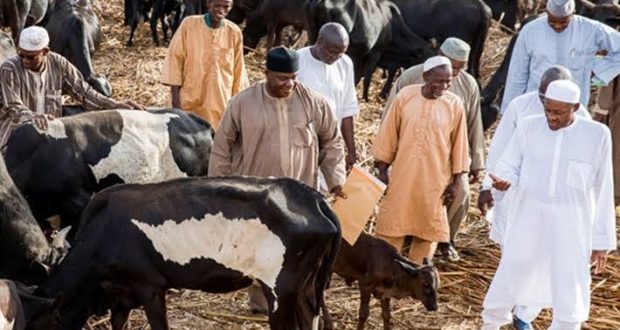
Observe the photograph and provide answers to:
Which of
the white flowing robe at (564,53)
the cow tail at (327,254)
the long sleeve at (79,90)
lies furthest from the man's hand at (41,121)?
the white flowing robe at (564,53)

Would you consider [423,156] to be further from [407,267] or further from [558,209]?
[558,209]

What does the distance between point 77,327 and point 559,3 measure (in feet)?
14.9

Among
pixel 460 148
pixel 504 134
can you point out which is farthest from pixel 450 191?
pixel 504 134

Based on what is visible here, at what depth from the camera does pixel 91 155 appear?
24.9 ft

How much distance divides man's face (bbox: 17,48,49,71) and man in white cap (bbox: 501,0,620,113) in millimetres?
3560

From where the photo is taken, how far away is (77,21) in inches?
486

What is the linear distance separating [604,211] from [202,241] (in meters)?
2.41

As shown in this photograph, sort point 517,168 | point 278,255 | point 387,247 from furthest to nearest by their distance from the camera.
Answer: point 387,247 < point 517,168 < point 278,255

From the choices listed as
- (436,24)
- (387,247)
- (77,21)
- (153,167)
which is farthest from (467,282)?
(436,24)

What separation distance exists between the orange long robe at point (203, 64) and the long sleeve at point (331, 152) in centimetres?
202

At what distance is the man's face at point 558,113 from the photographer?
20.4 ft

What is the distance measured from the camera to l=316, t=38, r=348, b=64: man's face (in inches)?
306

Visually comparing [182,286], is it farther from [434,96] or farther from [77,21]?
[77,21]

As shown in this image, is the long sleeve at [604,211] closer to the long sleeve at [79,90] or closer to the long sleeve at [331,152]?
the long sleeve at [331,152]
